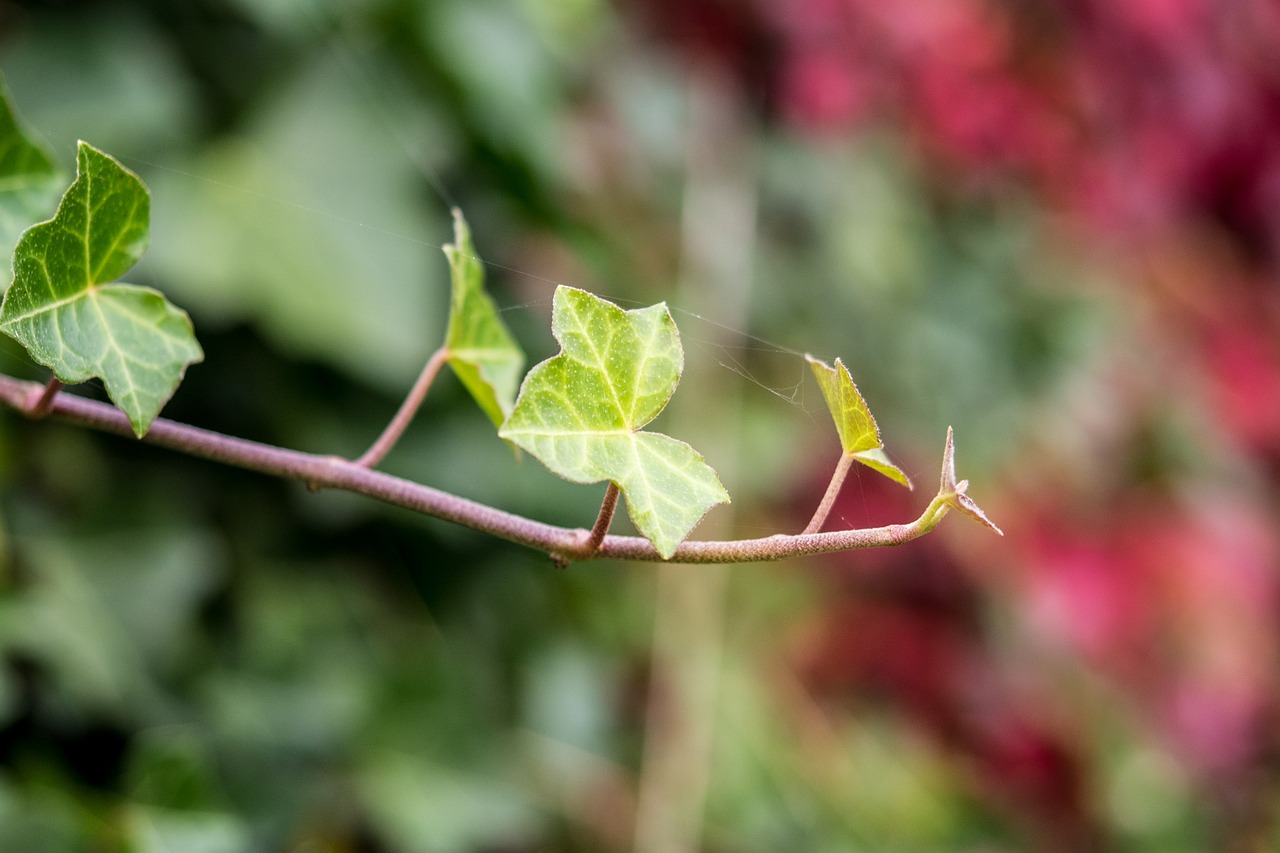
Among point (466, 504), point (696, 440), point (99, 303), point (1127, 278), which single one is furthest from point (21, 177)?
point (1127, 278)

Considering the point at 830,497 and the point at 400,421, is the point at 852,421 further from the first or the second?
the point at 400,421

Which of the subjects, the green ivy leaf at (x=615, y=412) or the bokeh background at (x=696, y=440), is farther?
the bokeh background at (x=696, y=440)

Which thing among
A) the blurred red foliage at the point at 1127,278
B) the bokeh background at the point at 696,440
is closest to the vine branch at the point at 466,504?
the bokeh background at the point at 696,440

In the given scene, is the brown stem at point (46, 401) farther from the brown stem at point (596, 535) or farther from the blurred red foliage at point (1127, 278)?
the blurred red foliage at point (1127, 278)

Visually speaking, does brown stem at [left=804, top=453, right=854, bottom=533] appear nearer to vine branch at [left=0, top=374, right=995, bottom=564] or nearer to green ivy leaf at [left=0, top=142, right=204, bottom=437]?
vine branch at [left=0, top=374, right=995, bottom=564]

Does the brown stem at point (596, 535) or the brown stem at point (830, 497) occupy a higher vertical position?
the brown stem at point (830, 497)

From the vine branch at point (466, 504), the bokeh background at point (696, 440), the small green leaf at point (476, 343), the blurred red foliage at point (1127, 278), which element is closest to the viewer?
the vine branch at point (466, 504)
